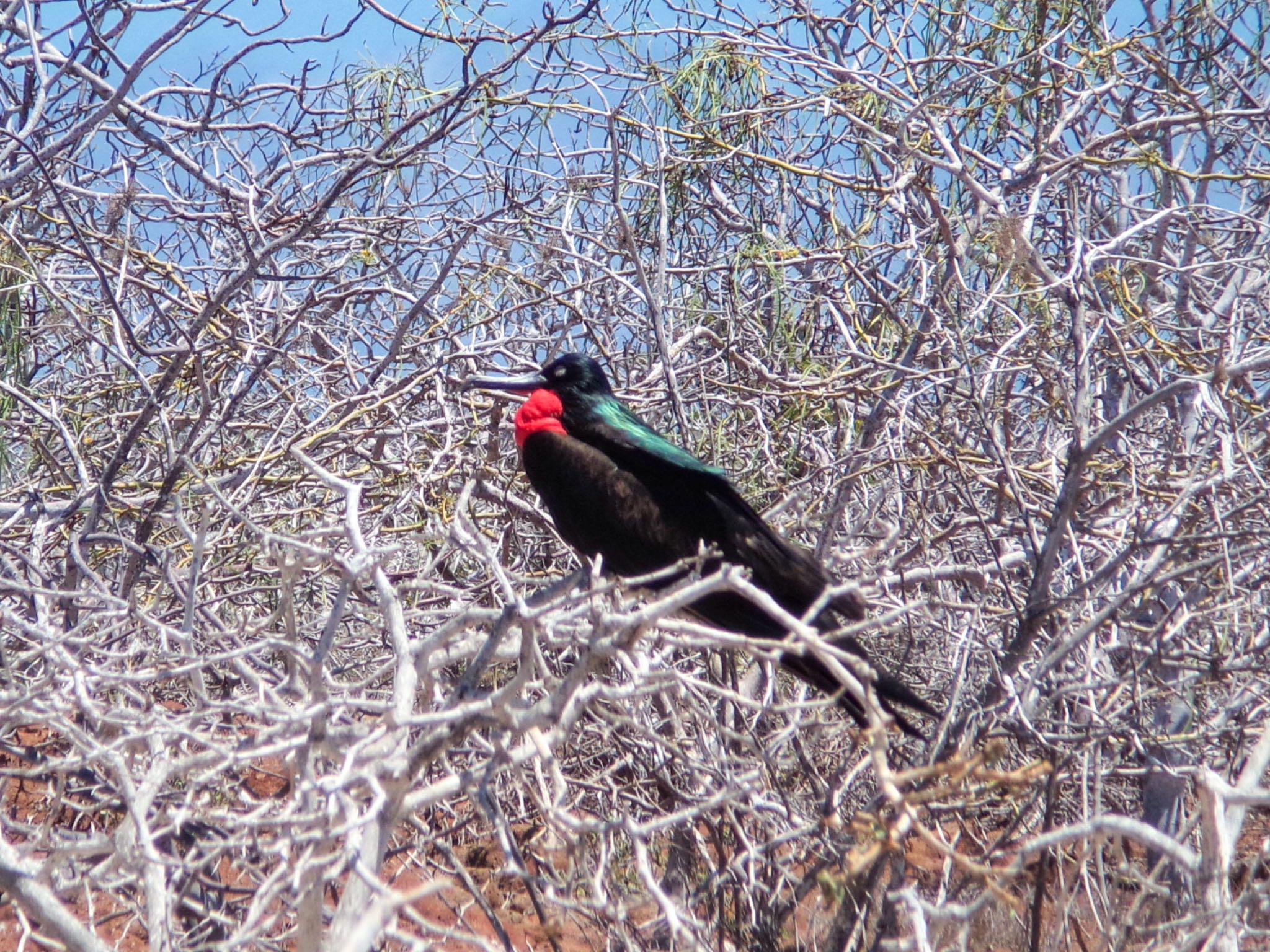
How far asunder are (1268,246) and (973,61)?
0.83m

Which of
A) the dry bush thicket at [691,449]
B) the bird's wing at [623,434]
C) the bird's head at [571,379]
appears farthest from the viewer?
the bird's head at [571,379]

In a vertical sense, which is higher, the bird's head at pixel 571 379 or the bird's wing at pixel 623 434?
the bird's head at pixel 571 379

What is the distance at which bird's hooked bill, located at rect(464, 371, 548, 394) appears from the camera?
2.89 metres

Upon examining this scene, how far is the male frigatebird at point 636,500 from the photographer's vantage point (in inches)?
108

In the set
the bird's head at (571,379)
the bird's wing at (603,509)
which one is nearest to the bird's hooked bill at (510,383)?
the bird's head at (571,379)

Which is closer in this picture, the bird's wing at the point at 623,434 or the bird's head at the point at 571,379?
the bird's wing at the point at 623,434

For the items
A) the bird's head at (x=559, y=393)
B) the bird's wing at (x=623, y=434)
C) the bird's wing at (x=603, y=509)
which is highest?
the bird's head at (x=559, y=393)

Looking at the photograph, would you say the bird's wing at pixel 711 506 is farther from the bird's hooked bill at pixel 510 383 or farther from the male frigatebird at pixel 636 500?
the bird's hooked bill at pixel 510 383

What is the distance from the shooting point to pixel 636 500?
3.00 metres

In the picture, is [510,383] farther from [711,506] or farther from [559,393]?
[711,506]

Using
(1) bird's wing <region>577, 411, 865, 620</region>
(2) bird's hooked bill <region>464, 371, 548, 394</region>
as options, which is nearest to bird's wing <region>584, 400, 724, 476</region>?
(1) bird's wing <region>577, 411, 865, 620</region>

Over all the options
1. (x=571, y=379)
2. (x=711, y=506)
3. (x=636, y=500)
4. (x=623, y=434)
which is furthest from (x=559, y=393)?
(x=711, y=506)

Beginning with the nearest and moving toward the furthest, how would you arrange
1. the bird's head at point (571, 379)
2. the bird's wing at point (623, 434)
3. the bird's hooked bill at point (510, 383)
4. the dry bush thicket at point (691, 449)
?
the dry bush thicket at point (691, 449) < the bird's hooked bill at point (510, 383) < the bird's wing at point (623, 434) < the bird's head at point (571, 379)

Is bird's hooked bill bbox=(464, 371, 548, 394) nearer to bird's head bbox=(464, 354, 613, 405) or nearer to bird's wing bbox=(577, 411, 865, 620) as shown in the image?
bird's head bbox=(464, 354, 613, 405)
